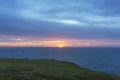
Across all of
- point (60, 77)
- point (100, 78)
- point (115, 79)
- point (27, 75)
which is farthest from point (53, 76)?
point (115, 79)

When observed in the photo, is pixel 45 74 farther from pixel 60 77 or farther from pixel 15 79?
pixel 15 79

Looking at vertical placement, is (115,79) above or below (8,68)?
below

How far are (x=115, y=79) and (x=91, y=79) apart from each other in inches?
272

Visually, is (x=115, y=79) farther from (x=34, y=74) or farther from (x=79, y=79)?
(x=34, y=74)

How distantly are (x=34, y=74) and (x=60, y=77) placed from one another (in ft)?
12.7

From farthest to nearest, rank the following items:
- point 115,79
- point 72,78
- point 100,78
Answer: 1. point 115,79
2. point 100,78
3. point 72,78

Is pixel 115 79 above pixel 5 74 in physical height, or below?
below

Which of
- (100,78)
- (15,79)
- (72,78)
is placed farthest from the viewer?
(100,78)

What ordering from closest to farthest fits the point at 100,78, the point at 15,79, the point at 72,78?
the point at 15,79 < the point at 72,78 < the point at 100,78

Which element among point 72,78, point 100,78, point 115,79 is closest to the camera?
point 72,78

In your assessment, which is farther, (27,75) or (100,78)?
(100,78)

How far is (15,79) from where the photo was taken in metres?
32.2

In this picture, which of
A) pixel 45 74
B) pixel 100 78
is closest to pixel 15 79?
pixel 45 74

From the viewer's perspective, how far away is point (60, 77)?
3412 cm
